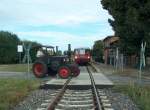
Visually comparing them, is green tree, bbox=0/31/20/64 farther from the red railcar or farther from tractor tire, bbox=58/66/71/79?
tractor tire, bbox=58/66/71/79

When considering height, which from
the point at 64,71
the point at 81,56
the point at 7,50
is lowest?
the point at 64,71

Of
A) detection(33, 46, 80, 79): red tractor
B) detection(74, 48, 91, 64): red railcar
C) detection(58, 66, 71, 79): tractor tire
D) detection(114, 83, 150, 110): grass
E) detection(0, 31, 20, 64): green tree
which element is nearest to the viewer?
detection(114, 83, 150, 110): grass

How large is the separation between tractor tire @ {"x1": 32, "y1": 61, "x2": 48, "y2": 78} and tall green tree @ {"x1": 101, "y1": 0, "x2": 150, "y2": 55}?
8.74 meters

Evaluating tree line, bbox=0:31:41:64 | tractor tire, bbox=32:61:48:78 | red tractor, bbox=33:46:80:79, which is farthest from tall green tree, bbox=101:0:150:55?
tree line, bbox=0:31:41:64

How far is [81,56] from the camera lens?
7319 centimetres

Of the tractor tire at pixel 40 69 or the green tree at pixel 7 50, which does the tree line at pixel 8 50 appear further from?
the tractor tire at pixel 40 69

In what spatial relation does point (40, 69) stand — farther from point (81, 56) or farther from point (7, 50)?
point (7, 50)

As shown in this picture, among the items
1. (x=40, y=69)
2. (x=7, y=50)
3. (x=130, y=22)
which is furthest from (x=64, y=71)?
(x=7, y=50)

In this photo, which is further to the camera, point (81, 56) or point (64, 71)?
point (81, 56)

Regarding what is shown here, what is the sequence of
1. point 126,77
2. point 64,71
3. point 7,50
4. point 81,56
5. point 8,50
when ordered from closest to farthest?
point 64,71, point 126,77, point 81,56, point 7,50, point 8,50

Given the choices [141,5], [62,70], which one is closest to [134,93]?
[62,70]

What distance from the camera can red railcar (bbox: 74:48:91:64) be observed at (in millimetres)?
72688

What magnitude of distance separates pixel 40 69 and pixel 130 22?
1259 cm

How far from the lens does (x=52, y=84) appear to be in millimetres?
27953
